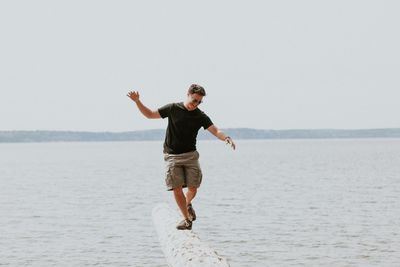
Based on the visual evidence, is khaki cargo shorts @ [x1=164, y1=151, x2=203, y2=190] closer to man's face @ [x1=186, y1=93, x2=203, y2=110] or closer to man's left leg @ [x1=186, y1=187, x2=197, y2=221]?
man's left leg @ [x1=186, y1=187, x2=197, y2=221]

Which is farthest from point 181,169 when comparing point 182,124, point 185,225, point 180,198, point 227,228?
point 227,228

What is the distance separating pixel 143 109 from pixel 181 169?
132 cm

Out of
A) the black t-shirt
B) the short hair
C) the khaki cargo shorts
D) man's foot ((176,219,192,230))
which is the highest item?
the short hair

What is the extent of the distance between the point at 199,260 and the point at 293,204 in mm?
30118

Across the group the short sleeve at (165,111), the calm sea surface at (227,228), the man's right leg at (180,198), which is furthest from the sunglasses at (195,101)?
the calm sea surface at (227,228)

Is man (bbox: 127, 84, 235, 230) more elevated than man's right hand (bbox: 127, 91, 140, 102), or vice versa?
man's right hand (bbox: 127, 91, 140, 102)

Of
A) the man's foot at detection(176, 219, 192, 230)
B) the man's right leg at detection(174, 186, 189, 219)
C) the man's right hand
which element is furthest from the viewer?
the man's foot at detection(176, 219, 192, 230)

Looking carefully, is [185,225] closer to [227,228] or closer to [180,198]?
[180,198]

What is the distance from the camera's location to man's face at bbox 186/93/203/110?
9.92m

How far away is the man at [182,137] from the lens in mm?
10211

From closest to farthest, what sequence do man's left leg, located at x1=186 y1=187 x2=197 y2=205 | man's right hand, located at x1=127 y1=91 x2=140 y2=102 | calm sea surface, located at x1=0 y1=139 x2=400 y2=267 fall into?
man's right hand, located at x1=127 y1=91 x2=140 y2=102 → man's left leg, located at x1=186 y1=187 x2=197 y2=205 → calm sea surface, located at x1=0 y1=139 x2=400 y2=267

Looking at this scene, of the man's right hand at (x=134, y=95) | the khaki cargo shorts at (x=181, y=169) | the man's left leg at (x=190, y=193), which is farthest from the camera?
the man's left leg at (x=190, y=193)

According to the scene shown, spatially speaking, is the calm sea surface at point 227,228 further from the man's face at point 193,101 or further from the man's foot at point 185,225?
the man's face at point 193,101

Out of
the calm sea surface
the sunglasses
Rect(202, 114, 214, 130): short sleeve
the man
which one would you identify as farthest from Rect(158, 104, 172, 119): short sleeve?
the calm sea surface
